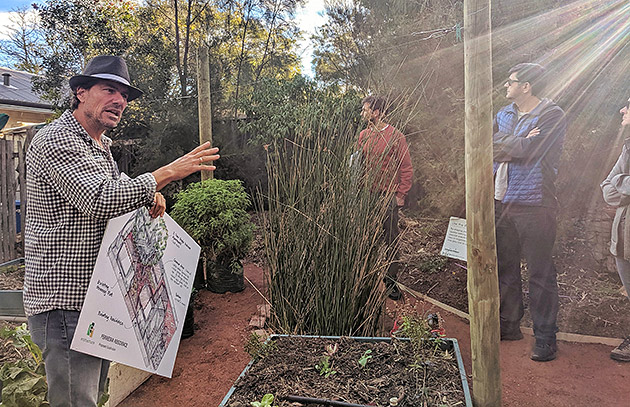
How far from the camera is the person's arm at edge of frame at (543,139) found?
278cm

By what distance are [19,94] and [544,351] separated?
9.69 metres

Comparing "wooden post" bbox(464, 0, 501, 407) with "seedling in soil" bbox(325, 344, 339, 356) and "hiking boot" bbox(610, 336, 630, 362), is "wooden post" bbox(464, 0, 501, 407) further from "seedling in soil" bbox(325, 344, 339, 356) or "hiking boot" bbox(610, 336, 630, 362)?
"hiking boot" bbox(610, 336, 630, 362)

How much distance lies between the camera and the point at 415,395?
1539 millimetres

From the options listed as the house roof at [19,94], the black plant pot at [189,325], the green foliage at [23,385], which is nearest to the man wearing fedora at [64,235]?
the green foliage at [23,385]

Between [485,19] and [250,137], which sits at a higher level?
[485,19]

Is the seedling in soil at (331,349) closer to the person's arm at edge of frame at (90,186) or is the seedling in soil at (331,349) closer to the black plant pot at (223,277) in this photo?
the person's arm at edge of frame at (90,186)

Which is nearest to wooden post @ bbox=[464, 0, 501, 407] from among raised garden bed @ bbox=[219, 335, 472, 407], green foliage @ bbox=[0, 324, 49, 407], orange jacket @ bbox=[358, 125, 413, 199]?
raised garden bed @ bbox=[219, 335, 472, 407]

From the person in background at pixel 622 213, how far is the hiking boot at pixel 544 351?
34cm

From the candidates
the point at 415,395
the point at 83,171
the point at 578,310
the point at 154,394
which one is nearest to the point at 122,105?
the point at 83,171

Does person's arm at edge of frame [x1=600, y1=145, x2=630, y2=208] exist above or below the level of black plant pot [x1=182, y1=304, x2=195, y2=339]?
above

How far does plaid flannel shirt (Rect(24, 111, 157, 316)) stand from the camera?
139cm

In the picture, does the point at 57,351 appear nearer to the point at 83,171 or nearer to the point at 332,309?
the point at 83,171

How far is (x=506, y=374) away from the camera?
267 cm

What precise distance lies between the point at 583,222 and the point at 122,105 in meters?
4.29
